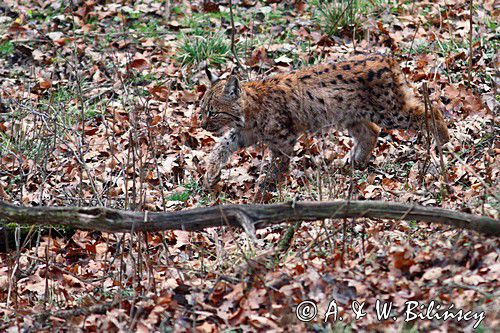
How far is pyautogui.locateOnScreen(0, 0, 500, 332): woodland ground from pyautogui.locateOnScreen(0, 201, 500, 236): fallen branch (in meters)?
0.23

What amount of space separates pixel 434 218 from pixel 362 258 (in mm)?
648

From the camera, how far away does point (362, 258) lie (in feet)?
19.7

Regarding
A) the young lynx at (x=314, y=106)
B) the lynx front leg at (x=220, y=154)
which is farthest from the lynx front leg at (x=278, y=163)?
the lynx front leg at (x=220, y=154)

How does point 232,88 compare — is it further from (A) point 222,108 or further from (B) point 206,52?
(B) point 206,52

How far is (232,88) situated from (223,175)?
1.06m

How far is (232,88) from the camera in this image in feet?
31.0

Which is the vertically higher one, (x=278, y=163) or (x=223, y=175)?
(x=278, y=163)

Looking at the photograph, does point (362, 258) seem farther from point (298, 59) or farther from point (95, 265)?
point (298, 59)

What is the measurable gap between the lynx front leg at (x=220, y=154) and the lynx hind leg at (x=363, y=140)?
4.55 feet

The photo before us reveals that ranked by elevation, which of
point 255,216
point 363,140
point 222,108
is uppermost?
point 255,216

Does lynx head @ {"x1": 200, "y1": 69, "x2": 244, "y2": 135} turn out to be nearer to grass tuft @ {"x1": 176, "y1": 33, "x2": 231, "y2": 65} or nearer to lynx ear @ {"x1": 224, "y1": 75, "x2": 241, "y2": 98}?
lynx ear @ {"x1": 224, "y1": 75, "x2": 241, "y2": 98}

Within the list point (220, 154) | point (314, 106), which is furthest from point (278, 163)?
point (314, 106)

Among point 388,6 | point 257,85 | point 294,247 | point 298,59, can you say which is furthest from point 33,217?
point 388,6

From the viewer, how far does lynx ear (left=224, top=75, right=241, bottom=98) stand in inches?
368
